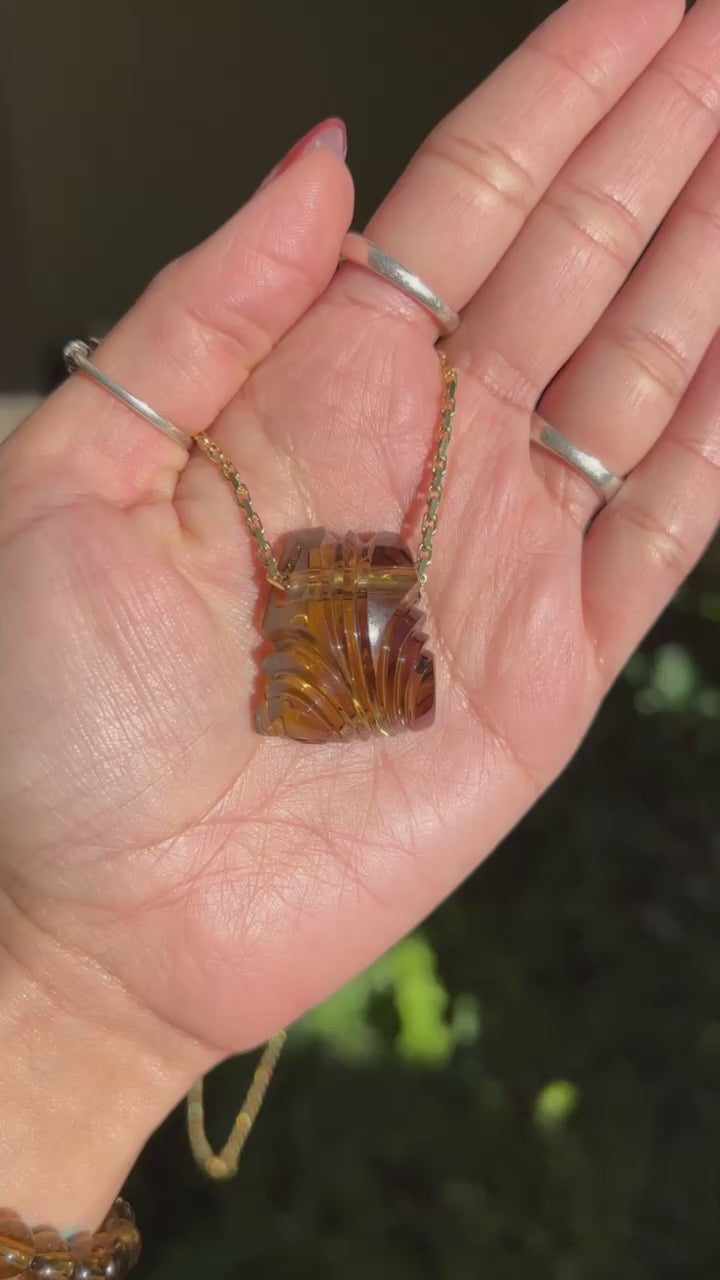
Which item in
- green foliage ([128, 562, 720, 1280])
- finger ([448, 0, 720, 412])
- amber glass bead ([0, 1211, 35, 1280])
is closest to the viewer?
amber glass bead ([0, 1211, 35, 1280])

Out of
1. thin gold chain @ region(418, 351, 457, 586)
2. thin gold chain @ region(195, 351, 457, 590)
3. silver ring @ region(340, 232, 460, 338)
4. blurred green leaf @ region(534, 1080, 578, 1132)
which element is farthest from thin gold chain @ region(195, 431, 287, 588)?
blurred green leaf @ region(534, 1080, 578, 1132)

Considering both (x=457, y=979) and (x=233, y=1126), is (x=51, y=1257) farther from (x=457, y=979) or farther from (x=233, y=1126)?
(x=457, y=979)

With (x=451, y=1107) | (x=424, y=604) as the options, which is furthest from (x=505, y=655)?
(x=451, y=1107)

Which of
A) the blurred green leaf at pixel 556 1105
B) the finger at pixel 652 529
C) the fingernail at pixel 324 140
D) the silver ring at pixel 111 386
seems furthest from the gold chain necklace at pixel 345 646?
the blurred green leaf at pixel 556 1105

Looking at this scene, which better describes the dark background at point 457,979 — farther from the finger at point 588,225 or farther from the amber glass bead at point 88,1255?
the finger at point 588,225

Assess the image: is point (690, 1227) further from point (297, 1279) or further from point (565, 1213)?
point (297, 1279)

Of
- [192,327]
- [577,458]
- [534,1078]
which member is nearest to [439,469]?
[577,458]

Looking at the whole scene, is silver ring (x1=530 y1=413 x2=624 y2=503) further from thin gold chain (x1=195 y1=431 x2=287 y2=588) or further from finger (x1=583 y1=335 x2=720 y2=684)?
thin gold chain (x1=195 y1=431 x2=287 y2=588)

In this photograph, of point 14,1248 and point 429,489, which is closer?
point 14,1248
